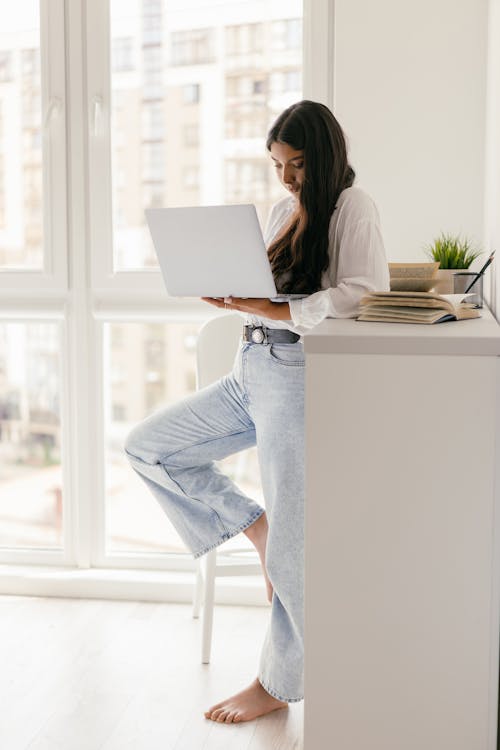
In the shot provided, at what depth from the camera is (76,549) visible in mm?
2998

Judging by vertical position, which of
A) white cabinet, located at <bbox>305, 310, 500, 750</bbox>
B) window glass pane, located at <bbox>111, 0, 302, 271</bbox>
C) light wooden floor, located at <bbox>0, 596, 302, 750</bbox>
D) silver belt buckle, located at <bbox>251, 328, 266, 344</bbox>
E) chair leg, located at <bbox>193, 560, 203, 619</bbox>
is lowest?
light wooden floor, located at <bbox>0, 596, 302, 750</bbox>

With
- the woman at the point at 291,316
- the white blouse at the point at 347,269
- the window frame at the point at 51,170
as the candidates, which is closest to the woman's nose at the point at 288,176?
the woman at the point at 291,316

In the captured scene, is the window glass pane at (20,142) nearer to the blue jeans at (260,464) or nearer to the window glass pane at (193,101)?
the window glass pane at (193,101)

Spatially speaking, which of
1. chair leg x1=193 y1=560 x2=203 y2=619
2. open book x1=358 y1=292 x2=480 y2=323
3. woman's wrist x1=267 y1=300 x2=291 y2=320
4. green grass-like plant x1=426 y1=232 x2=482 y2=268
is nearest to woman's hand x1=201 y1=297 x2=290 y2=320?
woman's wrist x1=267 y1=300 x2=291 y2=320

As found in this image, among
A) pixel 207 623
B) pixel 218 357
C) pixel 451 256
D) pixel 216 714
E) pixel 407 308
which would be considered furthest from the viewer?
pixel 218 357

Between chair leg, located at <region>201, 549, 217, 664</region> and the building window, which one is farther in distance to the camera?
the building window

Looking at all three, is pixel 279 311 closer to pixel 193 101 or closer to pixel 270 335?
pixel 270 335

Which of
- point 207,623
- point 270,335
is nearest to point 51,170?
point 270,335

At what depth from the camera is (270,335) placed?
1.98m

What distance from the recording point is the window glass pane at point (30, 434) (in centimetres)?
301

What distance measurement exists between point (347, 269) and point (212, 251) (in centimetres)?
29

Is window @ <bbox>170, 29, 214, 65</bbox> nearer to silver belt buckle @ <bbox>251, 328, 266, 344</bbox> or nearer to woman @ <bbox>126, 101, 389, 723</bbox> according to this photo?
woman @ <bbox>126, 101, 389, 723</bbox>

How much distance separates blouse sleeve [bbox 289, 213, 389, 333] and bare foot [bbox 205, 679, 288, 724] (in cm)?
89

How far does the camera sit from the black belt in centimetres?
197
